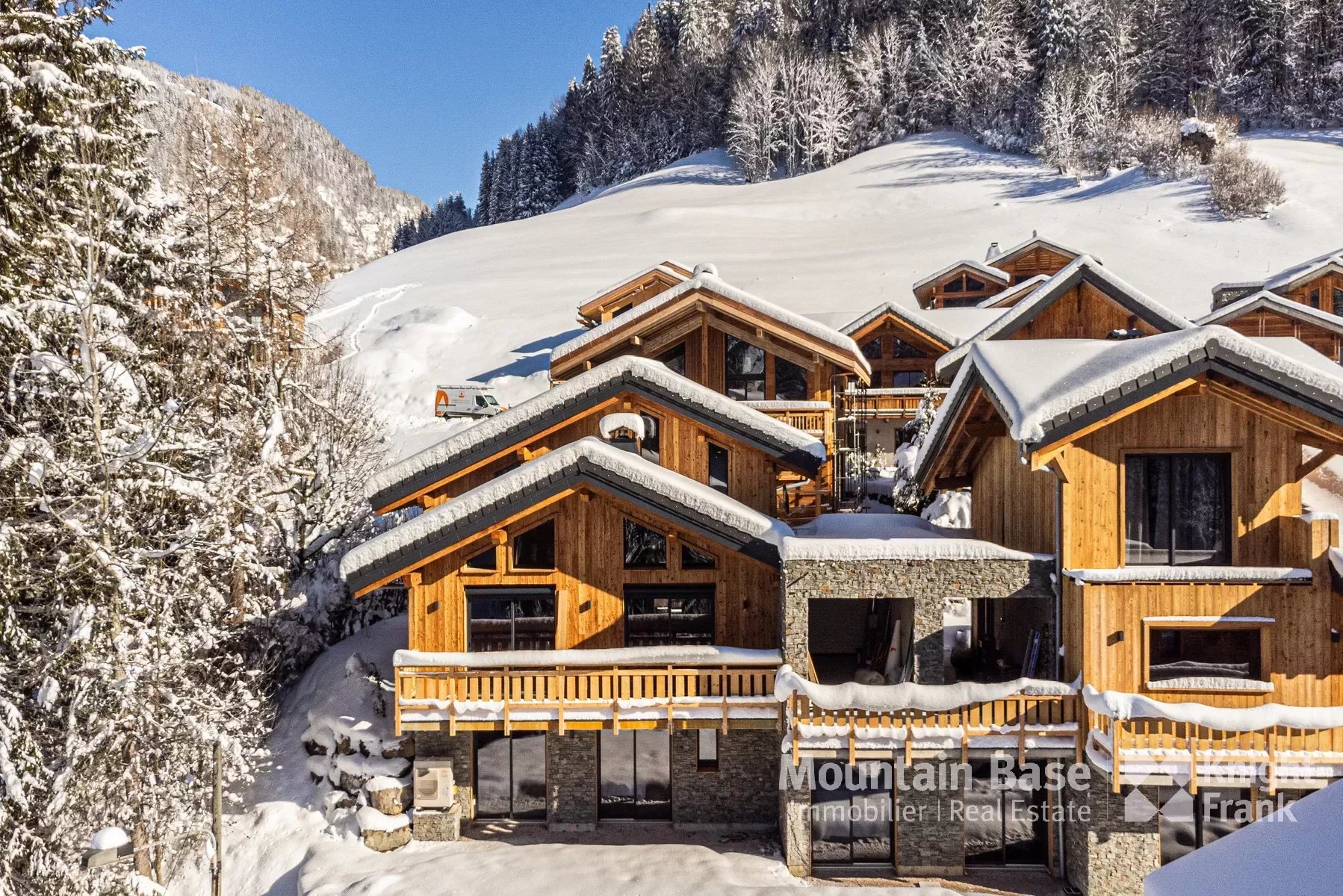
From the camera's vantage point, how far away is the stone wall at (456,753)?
1602 cm

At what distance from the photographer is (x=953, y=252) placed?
189ft

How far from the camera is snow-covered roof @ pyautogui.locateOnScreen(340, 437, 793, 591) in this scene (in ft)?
50.5

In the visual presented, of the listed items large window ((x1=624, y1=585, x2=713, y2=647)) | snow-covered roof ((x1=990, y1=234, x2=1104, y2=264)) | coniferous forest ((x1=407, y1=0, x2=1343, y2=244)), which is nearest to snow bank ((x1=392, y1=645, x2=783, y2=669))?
large window ((x1=624, y1=585, x2=713, y2=647))

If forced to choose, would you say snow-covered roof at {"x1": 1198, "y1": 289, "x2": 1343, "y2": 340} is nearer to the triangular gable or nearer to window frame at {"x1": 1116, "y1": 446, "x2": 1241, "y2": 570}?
the triangular gable

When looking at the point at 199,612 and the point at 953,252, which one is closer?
the point at 199,612

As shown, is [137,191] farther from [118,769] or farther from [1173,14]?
[1173,14]

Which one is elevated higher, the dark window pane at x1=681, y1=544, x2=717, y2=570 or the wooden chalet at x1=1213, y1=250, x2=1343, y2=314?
the wooden chalet at x1=1213, y1=250, x2=1343, y2=314

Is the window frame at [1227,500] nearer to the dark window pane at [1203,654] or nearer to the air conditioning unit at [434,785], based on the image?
the dark window pane at [1203,654]

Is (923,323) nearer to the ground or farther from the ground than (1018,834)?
farther from the ground

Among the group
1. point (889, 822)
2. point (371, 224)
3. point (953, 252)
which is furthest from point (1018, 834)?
point (371, 224)

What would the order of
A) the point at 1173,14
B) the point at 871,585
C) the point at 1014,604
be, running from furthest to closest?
the point at 1173,14
the point at 1014,604
the point at 871,585

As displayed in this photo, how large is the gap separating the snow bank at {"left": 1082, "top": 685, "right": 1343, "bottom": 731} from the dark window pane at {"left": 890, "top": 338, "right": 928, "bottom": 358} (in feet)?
69.1

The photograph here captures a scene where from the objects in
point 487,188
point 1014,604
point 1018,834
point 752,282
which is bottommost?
point 1018,834

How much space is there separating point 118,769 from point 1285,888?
17.9m
